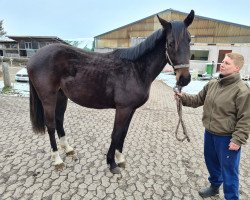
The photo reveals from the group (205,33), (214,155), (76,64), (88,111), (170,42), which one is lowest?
(88,111)

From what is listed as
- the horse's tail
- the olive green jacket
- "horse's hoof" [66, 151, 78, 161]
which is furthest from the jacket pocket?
the horse's tail

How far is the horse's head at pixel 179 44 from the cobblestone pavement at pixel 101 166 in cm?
161

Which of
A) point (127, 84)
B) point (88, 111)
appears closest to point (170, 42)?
point (127, 84)

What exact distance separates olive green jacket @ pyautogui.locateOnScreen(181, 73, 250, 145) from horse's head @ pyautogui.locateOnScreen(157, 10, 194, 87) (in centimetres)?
39

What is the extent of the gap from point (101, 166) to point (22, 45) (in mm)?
34488

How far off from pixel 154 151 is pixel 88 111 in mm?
3168

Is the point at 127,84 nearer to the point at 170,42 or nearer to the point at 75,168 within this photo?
the point at 170,42

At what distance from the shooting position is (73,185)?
283 centimetres

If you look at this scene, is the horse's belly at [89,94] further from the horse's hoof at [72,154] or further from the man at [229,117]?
the man at [229,117]

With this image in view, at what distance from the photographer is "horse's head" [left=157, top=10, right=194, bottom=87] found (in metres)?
2.33

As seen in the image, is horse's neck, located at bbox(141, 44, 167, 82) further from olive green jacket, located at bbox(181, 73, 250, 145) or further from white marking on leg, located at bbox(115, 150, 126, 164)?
white marking on leg, located at bbox(115, 150, 126, 164)

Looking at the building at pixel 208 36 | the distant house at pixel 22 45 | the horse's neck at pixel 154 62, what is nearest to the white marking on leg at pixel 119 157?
the horse's neck at pixel 154 62

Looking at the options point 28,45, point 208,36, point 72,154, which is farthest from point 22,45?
point 72,154

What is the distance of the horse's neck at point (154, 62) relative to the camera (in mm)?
2736
